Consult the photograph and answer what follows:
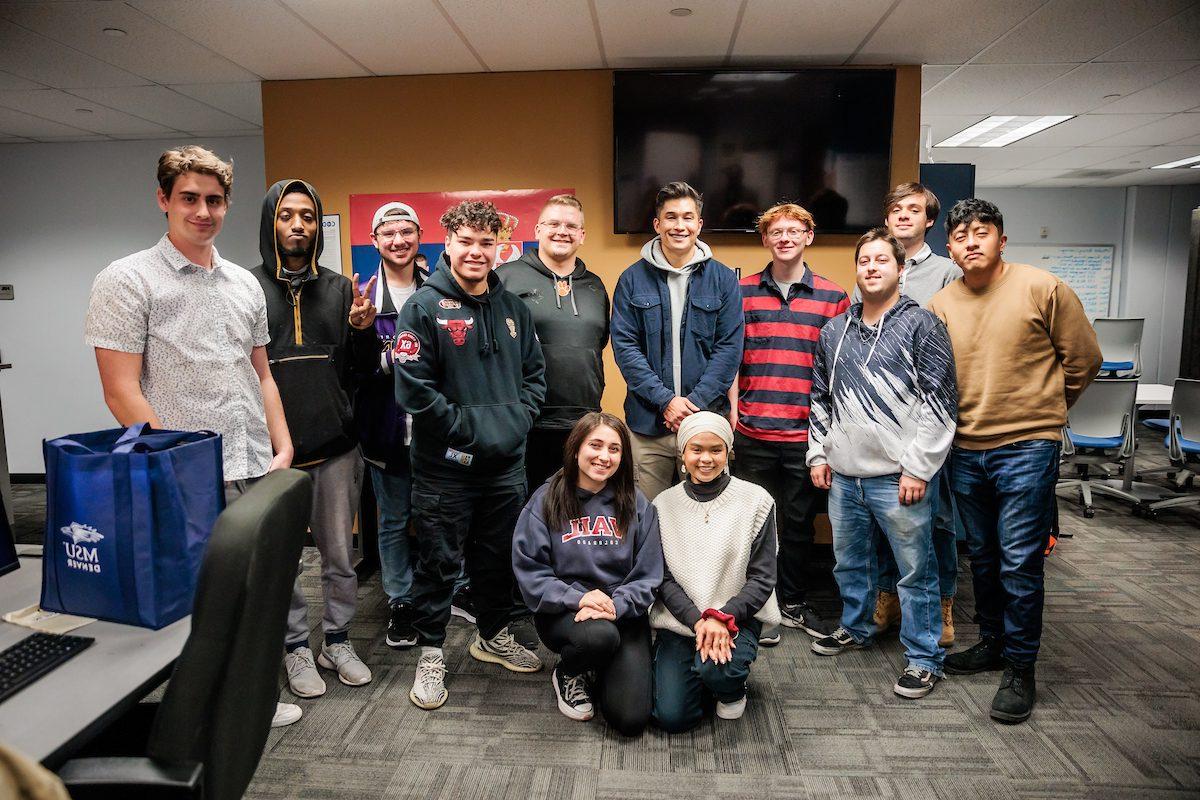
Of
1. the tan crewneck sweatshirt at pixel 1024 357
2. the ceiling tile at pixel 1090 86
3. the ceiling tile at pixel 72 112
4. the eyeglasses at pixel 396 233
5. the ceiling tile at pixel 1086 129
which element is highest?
the ceiling tile at pixel 1086 129

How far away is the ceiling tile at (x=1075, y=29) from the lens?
116 inches

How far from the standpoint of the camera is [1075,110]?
4.66 meters

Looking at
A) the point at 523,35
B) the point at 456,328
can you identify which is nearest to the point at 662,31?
the point at 523,35

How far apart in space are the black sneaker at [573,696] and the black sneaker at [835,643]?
88 centimetres

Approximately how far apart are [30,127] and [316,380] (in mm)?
4190

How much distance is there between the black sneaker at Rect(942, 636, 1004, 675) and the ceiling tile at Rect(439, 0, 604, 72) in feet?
9.15

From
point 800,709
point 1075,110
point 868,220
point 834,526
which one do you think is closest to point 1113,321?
point 1075,110

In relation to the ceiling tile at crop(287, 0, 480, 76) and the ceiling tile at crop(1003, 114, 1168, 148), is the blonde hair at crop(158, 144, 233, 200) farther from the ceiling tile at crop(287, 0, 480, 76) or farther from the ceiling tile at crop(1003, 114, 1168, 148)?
the ceiling tile at crop(1003, 114, 1168, 148)

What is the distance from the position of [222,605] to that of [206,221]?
122cm

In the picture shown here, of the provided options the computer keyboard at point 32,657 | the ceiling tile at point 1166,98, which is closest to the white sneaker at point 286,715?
the computer keyboard at point 32,657

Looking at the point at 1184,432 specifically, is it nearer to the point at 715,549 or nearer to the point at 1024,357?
the point at 1024,357

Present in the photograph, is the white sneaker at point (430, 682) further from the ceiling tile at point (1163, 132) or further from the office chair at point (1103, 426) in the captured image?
the ceiling tile at point (1163, 132)

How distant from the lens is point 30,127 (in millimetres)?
4652

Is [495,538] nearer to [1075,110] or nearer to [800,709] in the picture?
[800,709]
